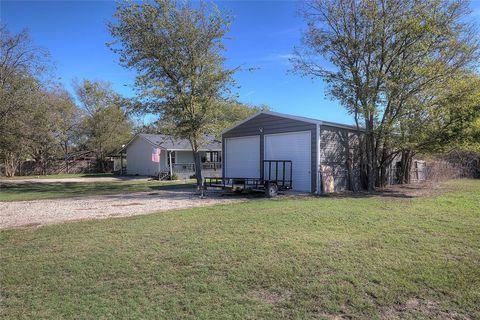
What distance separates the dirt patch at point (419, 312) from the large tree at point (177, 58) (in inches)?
517

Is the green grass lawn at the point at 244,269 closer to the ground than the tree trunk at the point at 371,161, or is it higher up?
closer to the ground

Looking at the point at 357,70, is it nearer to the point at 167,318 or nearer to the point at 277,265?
the point at 277,265

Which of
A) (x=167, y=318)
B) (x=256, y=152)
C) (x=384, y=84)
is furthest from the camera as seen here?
(x=256, y=152)

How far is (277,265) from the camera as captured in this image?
4379mm

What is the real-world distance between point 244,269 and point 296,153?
33.7 ft

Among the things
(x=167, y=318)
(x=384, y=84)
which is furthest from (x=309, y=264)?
(x=384, y=84)

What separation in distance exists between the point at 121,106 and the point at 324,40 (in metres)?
9.68

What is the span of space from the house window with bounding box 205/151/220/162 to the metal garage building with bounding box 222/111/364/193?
12.9 metres

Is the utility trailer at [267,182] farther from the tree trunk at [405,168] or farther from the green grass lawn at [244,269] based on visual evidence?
the tree trunk at [405,168]

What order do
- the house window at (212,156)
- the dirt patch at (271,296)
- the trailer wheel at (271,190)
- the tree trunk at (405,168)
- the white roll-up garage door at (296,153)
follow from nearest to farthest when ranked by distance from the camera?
1. the dirt patch at (271,296)
2. the trailer wheel at (271,190)
3. the white roll-up garage door at (296,153)
4. the tree trunk at (405,168)
5. the house window at (212,156)

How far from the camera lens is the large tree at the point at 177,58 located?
583 inches

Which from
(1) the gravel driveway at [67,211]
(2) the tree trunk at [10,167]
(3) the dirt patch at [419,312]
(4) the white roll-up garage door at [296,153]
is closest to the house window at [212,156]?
(4) the white roll-up garage door at [296,153]

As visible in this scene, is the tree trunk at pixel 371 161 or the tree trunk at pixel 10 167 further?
the tree trunk at pixel 10 167

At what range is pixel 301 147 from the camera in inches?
547
